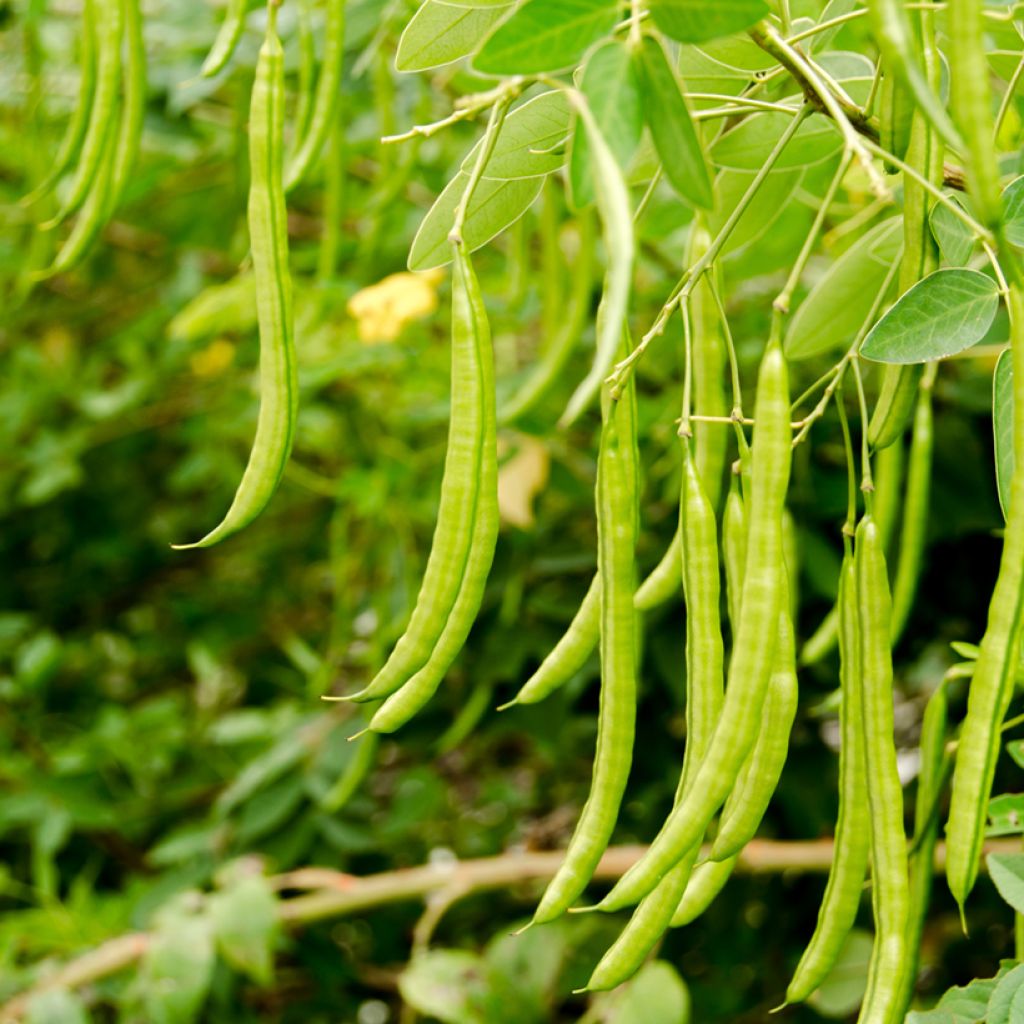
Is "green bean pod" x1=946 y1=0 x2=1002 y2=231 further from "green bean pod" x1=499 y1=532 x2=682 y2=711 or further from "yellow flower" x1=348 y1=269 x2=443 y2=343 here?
"yellow flower" x1=348 y1=269 x2=443 y2=343

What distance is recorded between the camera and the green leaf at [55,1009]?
1405mm

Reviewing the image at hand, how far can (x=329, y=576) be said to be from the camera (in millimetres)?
2174

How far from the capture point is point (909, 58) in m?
0.44

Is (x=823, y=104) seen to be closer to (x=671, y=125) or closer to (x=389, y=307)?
(x=671, y=125)

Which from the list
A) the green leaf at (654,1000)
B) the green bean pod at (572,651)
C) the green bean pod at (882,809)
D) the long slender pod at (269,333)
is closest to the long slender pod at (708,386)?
the green bean pod at (572,651)

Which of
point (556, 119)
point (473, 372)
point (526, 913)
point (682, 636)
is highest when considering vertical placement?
point (556, 119)

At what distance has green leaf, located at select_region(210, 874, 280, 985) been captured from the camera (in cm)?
137

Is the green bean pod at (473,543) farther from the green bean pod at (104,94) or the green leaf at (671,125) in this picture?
the green bean pod at (104,94)

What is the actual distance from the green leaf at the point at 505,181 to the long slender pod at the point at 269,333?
10cm

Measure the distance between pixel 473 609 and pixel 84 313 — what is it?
197 centimetres

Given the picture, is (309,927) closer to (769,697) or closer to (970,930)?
(970,930)

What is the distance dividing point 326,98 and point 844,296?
0.42 m

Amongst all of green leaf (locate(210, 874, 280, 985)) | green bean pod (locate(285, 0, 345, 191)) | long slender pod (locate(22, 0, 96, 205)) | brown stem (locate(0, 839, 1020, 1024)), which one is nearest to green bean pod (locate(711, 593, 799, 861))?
green bean pod (locate(285, 0, 345, 191))

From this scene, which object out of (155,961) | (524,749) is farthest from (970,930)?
(155,961)
